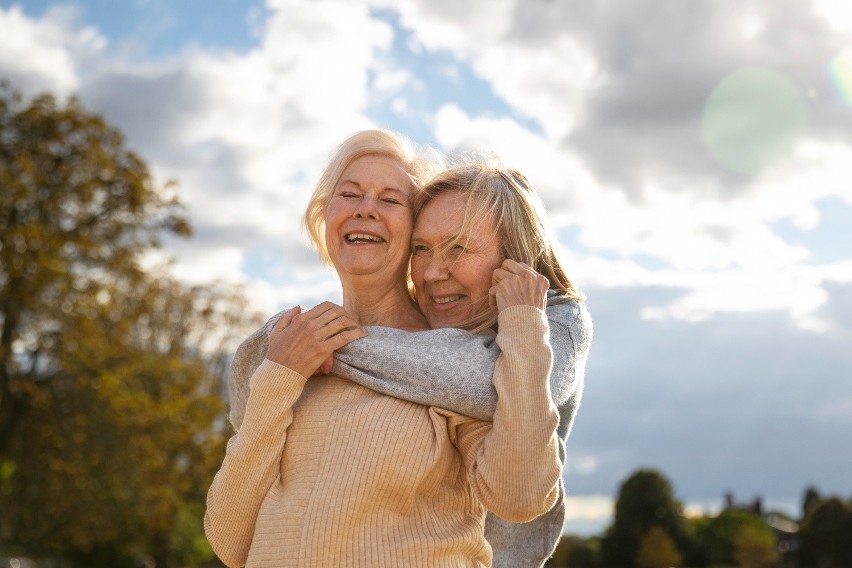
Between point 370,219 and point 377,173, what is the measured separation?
0.18 m

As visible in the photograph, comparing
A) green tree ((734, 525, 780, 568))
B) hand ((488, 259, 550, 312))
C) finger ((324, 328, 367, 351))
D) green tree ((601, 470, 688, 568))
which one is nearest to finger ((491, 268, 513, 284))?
hand ((488, 259, 550, 312))

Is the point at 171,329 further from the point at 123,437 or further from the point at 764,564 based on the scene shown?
the point at 764,564

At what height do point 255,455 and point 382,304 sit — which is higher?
point 382,304

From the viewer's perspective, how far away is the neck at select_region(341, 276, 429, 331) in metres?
3.48

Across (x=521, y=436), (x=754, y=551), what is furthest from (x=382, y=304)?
(x=754, y=551)

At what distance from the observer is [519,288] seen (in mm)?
3004

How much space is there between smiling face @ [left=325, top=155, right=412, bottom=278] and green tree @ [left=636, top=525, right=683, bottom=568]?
143ft

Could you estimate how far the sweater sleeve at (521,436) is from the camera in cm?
277

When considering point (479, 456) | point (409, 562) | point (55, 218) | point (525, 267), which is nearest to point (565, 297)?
point (525, 267)

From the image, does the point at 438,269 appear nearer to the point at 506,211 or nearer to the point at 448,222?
the point at 448,222

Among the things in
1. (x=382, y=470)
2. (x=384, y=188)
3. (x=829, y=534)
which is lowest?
(x=382, y=470)

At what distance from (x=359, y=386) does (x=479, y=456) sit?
1.56 ft

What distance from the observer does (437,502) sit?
2988mm

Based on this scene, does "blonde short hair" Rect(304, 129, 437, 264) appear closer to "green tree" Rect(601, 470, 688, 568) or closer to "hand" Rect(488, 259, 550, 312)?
"hand" Rect(488, 259, 550, 312)
